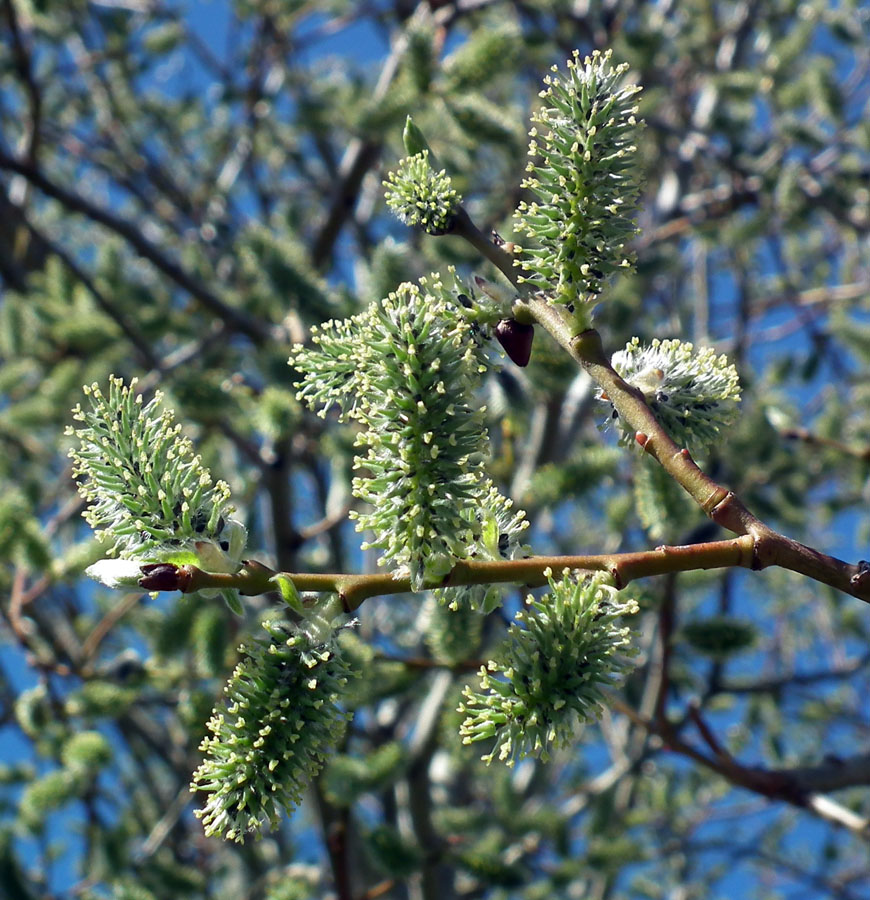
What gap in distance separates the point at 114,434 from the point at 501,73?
8.63 feet

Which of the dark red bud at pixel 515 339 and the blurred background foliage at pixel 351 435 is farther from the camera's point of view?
the blurred background foliage at pixel 351 435

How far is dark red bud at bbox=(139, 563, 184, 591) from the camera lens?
1221 mm

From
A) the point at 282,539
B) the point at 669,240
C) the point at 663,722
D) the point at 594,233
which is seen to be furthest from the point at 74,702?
the point at 669,240

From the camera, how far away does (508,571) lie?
1.29 meters

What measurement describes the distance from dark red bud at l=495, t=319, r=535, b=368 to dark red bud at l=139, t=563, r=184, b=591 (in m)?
0.53

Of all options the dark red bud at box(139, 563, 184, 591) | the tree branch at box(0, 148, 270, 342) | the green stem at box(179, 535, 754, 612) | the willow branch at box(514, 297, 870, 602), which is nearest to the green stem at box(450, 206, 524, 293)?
the willow branch at box(514, 297, 870, 602)

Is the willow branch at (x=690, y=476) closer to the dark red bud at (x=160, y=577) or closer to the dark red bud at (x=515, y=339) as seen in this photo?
the dark red bud at (x=515, y=339)

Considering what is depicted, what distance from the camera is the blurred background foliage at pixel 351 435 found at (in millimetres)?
2979

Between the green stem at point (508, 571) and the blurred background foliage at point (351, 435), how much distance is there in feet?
0.97

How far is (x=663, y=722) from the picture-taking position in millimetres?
2326

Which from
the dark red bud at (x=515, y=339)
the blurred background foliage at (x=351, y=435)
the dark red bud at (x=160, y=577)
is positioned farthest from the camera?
the blurred background foliage at (x=351, y=435)

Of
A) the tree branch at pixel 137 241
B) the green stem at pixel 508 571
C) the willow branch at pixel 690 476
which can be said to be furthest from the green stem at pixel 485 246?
the tree branch at pixel 137 241

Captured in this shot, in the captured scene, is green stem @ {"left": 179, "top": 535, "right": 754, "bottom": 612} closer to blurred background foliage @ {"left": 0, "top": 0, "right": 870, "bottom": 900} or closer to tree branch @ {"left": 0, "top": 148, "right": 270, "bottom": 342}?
blurred background foliage @ {"left": 0, "top": 0, "right": 870, "bottom": 900}

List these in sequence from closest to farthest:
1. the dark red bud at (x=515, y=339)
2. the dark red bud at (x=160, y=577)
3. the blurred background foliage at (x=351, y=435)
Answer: the dark red bud at (x=160, y=577), the dark red bud at (x=515, y=339), the blurred background foliage at (x=351, y=435)
